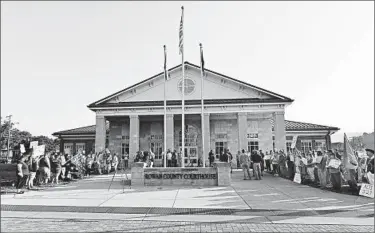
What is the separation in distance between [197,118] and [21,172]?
18.6 metres

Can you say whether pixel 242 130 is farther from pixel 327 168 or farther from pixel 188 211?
pixel 188 211

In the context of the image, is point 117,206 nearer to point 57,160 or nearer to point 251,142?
point 57,160

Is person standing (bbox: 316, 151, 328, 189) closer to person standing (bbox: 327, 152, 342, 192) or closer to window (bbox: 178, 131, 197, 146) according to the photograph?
person standing (bbox: 327, 152, 342, 192)

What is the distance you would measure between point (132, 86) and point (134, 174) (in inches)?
595

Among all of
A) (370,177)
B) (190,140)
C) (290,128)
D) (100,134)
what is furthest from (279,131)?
(370,177)

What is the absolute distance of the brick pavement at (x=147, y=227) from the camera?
6.00m

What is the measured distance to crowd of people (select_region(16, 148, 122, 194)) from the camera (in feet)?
38.7

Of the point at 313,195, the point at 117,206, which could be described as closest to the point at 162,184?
the point at 117,206

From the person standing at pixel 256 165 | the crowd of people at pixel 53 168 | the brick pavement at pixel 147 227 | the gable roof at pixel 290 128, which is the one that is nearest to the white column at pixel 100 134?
the crowd of people at pixel 53 168

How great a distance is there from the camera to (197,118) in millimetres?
28531

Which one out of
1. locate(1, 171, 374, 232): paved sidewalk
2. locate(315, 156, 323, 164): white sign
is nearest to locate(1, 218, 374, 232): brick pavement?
locate(1, 171, 374, 232): paved sidewalk

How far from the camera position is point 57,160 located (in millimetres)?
14531

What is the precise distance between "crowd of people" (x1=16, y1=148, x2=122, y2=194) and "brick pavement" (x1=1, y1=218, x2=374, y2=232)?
211 inches

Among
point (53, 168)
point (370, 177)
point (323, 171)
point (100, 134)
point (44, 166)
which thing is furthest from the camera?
point (100, 134)
